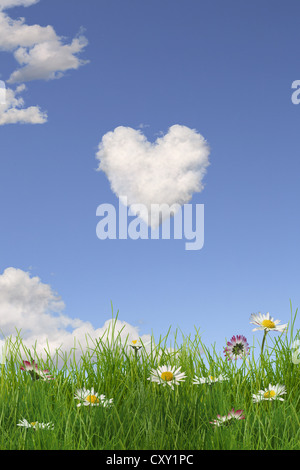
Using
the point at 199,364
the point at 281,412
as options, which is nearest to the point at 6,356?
the point at 199,364

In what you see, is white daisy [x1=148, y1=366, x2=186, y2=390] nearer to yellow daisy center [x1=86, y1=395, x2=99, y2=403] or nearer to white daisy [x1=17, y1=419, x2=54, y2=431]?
yellow daisy center [x1=86, y1=395, x2=99, y2=403]

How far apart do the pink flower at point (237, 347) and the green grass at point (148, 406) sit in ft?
0.28

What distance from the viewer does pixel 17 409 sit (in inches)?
170

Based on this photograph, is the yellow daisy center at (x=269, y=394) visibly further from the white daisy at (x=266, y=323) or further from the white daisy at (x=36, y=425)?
the white daisy at (x=36, y=425)

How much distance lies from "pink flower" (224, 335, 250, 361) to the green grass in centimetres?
9

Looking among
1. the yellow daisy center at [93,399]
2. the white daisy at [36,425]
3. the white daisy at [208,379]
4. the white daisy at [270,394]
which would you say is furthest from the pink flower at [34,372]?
the white daisy at [270,394]

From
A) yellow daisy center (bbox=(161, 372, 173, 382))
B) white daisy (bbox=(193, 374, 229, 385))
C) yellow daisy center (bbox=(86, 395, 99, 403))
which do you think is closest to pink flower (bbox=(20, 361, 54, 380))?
yellow daisy center (bbox=(86, 395, 99, 403))

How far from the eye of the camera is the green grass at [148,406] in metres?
3.56

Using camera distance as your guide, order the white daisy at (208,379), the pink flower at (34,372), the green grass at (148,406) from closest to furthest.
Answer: the green grass at (148,406), the white daisy at (208,379), the pink flower at (34,372)

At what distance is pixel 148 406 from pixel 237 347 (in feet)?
4.30

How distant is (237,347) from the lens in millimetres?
5043
